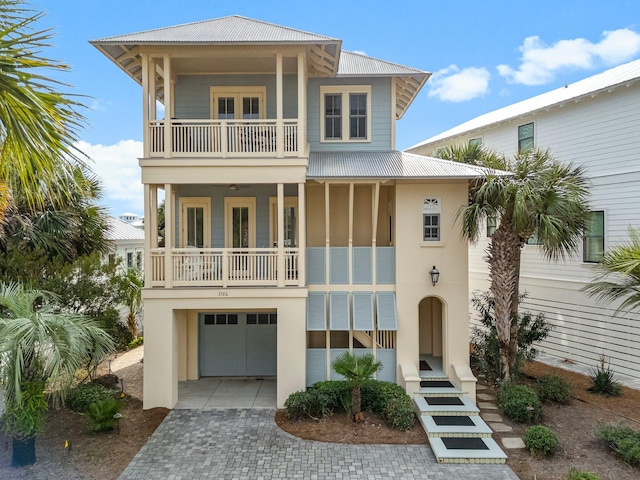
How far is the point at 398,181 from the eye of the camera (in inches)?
461

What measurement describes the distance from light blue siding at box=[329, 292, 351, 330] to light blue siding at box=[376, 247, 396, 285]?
1.13 m

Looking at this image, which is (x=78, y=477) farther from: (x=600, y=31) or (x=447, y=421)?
(x=600, y=31)

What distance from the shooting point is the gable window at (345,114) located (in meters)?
13.2

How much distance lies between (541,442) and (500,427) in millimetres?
1440

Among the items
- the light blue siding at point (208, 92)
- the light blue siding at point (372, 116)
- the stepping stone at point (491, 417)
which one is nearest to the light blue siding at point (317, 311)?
the stepping stone at point (491, 417)

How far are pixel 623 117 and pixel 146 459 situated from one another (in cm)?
1649

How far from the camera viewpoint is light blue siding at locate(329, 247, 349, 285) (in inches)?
473

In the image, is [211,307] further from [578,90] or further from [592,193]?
[578,90]

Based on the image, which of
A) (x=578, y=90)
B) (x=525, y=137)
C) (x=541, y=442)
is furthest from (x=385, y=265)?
(x=578, y=90)

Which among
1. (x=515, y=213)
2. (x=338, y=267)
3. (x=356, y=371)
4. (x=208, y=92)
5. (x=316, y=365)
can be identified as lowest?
(x=316, y=365)

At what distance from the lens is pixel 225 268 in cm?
1123

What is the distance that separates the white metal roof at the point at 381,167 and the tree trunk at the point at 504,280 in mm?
1975

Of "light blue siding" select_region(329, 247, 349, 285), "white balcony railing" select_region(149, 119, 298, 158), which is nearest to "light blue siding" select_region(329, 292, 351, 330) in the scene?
"light blue siding" select_region(329, 247, 349, 285)

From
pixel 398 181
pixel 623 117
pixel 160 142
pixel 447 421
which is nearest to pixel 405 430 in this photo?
pixel 447 421
